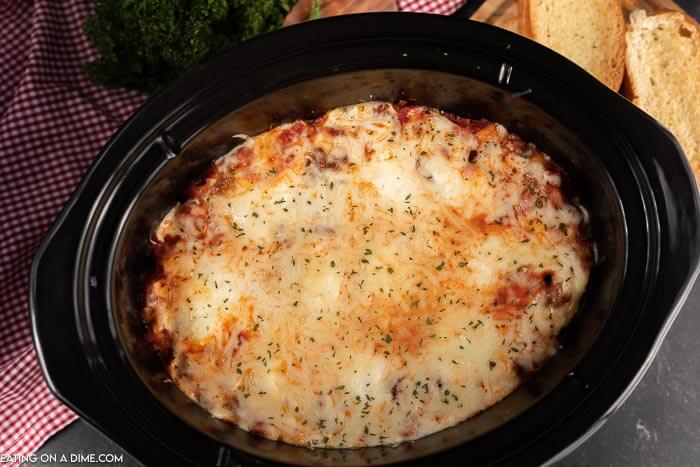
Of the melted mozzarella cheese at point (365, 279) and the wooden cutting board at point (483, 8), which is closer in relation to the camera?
the melted mozzarella cheese at point (365, 279)

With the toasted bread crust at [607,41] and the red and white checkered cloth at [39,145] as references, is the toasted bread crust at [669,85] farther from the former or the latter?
the red and white checkered cloth at [39,145]

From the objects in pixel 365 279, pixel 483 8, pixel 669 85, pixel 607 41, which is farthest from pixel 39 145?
pixel 669 85

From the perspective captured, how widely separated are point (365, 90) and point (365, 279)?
64 cm

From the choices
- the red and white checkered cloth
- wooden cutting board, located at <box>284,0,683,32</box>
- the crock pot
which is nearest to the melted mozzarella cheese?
the crock pot

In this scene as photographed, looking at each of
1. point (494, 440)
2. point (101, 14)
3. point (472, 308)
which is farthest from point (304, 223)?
point (101, 14)

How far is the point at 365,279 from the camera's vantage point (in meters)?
2.36

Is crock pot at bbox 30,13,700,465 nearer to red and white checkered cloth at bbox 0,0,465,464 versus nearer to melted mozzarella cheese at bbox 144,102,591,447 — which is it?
melted mozzarella cheese at bbox 144,102,591,447

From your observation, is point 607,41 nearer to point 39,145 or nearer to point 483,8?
point 483,8

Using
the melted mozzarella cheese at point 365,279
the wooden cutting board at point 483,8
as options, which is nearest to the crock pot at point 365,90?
the melted mozzarella cheese at point 365,279

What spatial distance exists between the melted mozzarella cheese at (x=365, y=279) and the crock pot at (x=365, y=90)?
8 cm

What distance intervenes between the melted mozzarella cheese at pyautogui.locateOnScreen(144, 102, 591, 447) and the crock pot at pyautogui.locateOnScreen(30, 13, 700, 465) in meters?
0.08

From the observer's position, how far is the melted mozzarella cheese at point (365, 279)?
7.57ft

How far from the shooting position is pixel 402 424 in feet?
7.57

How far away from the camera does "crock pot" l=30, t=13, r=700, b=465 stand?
6.93ft
